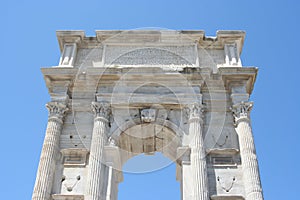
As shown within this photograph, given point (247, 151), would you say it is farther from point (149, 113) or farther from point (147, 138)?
point (147, 138)

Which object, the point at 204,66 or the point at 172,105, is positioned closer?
the point at 172,105

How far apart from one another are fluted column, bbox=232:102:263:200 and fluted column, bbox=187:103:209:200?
4.51 feet

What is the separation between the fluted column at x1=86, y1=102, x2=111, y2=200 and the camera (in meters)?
13.7

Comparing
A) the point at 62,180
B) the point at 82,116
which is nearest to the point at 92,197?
the point at 62,180

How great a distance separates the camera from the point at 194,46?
18.2m

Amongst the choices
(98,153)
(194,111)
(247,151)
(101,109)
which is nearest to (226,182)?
(247,151)

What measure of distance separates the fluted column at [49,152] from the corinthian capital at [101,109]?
1.19 metres

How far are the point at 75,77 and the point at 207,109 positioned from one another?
539 centimetres

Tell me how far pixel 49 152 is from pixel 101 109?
8.23 ft

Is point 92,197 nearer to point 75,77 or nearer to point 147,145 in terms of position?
point 147,145

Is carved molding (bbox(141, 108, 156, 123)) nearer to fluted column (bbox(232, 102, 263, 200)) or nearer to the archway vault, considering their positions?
the archway vault

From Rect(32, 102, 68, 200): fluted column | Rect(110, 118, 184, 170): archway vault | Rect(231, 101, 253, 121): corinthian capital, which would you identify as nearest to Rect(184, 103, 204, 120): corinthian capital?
Rect(110, 118, 184, 170): archway vault

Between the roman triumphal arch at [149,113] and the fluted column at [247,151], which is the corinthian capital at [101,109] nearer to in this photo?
the roman triumphal arch at [149,113]

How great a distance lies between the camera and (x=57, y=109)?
1584cm
